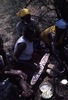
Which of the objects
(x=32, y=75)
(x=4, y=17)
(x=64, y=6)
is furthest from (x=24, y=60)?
(x=4, y=17)

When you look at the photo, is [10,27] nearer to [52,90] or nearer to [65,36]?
[65,36]

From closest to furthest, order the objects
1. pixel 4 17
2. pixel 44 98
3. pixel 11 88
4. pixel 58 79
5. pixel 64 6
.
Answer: pixel 11 88
pixel 44 98
pixel 58 79
pixel 64 6
pixel 4 17

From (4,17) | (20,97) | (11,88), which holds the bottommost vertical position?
(4,17)

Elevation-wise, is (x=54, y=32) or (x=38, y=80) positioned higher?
(x=54, y=32)

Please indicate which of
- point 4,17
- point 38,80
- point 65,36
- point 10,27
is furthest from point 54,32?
point 4,17

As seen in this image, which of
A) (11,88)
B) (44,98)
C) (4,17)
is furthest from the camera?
(4,17)

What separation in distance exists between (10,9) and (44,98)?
4.03m

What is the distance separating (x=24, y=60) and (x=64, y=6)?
1426 mm

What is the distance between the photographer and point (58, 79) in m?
4.82

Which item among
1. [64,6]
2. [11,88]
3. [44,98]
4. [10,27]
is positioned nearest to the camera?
[11,88]

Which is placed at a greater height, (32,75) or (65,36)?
(65,36)

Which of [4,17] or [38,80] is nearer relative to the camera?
[38,80]

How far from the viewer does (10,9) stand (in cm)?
768

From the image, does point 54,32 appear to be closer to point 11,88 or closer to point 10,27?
point 11,88
